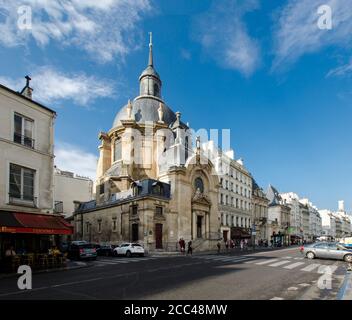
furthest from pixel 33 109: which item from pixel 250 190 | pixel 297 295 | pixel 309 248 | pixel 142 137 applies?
pixel 250 190

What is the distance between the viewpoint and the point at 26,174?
720 inches

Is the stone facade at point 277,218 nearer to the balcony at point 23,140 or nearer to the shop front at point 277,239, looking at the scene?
the shop front at point 277,239

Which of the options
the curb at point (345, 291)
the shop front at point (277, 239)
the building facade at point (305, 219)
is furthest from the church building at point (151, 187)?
the building facade at point (305, 219)

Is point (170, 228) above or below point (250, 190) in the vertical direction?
below

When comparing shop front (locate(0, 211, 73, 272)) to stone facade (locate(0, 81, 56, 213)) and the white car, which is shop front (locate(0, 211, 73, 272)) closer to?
stone facade (locate(0, 81, 56, 213))

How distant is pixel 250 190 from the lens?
204 feet

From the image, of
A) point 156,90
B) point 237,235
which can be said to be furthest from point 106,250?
point 156,90

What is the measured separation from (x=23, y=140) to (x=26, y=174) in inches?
77.1

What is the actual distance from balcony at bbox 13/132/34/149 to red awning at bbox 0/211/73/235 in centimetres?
399

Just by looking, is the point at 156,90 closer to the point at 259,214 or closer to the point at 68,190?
the point at 68,190

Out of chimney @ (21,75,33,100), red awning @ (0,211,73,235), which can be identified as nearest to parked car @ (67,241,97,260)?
red awning @ (0,211,73,235)

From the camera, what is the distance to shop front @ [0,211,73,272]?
15.6m

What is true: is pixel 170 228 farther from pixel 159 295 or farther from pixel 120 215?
pixel 159 295
